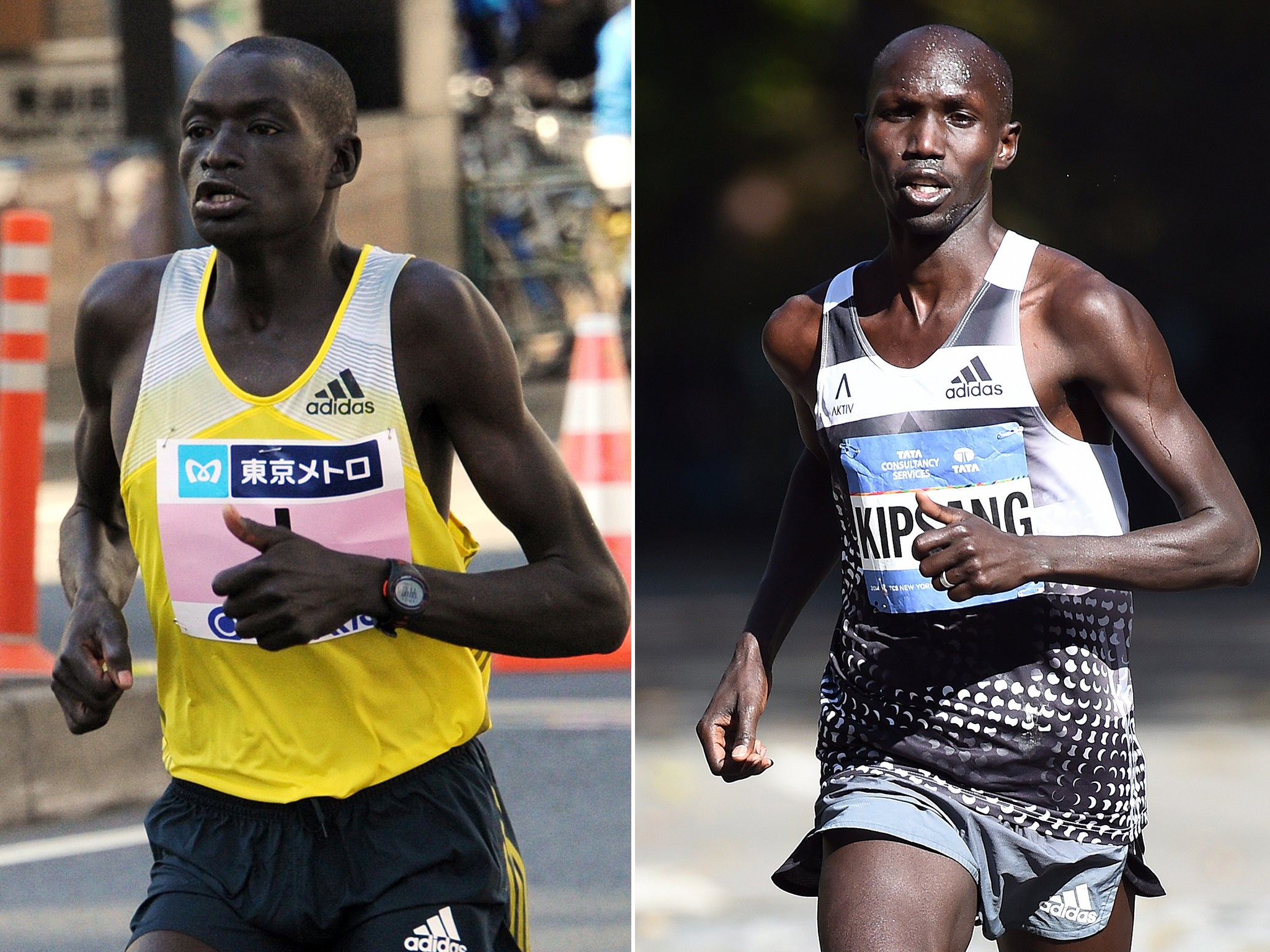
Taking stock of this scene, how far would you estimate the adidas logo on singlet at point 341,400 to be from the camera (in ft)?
9.15

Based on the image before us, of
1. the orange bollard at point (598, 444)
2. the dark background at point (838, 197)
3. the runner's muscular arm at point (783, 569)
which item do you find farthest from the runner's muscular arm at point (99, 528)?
the dark background at point (838, 197)

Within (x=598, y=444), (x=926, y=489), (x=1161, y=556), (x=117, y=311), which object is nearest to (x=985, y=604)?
(x=926, y=489)

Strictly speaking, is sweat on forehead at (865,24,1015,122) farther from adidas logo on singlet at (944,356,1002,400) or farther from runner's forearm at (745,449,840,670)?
runner's forearm at (745,449,840,670)

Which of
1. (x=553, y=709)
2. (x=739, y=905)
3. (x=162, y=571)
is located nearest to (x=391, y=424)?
(x=162, y=571)

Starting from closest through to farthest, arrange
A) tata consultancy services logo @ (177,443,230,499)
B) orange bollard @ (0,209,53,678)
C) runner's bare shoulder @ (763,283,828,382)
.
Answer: tata consultancy services logo @ (177,443,230,499) → runner's bare shoulder @ (763,283,828,382) → orange bollard @ (0,209,53,678)

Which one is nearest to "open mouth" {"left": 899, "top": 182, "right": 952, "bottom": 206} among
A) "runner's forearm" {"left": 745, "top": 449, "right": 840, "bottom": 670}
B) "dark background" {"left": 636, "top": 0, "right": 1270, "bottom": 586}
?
"runner's forearm" {"left": 745, "top": 449, "right": 840, "bottom": 670}

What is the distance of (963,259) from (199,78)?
1.11m

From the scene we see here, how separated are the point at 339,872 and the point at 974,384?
43.8 inches

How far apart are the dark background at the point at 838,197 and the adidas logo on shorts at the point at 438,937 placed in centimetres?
1080

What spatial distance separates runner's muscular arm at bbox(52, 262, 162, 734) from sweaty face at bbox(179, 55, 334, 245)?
226 mm

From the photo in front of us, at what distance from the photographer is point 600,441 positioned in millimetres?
8445

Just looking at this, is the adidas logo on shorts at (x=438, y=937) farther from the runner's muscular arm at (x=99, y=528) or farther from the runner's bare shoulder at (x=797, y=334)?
the runner's bare shoulder at (x=797, y=334)

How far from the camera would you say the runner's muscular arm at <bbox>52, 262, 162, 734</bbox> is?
285cm

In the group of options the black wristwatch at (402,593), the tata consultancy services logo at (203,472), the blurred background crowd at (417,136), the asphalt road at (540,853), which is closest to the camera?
the black wristwatch at (402,593)
